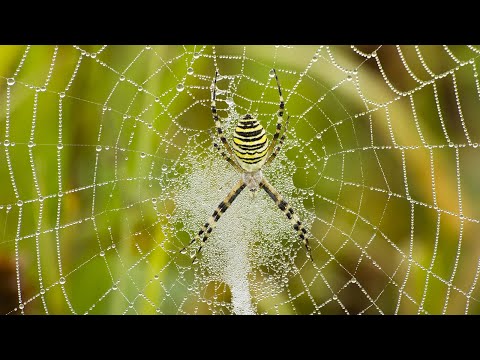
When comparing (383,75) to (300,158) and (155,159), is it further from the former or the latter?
(155,159)

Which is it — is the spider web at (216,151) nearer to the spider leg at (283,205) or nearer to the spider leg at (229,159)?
the spider leg at (229,159)

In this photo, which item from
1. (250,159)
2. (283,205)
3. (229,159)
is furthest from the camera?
(283,205)

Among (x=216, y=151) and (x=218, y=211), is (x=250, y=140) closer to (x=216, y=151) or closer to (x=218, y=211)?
→ (x=216, y=151)

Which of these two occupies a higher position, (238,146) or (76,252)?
(238,146)

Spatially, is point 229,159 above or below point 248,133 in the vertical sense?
below

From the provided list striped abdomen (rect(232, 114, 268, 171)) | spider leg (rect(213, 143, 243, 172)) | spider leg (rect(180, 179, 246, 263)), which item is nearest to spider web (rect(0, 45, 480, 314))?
spider leg (rect(213, 143, 243, 172))

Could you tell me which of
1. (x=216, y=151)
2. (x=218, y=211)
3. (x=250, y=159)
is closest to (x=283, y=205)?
(x=218, y=211)

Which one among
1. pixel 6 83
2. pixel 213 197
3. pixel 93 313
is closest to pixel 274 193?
pixel 213 197

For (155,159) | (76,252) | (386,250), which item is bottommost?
(76,252)

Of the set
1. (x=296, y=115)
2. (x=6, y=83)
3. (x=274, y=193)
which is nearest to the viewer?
(x=6, y=83)
